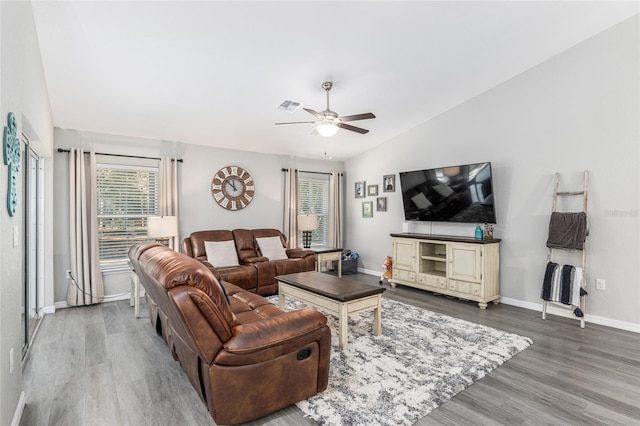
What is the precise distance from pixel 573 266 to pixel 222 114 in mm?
4908

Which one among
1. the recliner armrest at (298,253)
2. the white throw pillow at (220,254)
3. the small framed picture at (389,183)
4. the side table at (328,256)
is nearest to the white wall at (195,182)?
the white throw pillow at (220,254)

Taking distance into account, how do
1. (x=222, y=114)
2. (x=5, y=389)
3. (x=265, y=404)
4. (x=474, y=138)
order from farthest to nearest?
1. (x=474, y=138)
2. (x=222, y=114)
3. (x=265, y=404)
4. (x=5, y=389)

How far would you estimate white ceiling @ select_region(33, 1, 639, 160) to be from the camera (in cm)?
274

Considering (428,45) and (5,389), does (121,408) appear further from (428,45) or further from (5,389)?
(428,45)

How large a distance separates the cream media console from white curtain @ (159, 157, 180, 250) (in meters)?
3.74

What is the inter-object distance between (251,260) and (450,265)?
3078mm

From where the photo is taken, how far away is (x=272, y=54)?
10.8 ft

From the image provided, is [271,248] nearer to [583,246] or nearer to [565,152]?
[583,246]

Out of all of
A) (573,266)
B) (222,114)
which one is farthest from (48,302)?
(573,266)

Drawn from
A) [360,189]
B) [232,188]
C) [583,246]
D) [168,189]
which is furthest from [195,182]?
[583,246]

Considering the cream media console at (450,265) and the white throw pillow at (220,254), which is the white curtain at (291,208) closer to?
the white throw pillow at (220,254)

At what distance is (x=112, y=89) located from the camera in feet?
12.0

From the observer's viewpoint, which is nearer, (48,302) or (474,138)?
(48,302)

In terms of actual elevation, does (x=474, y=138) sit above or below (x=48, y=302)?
above
